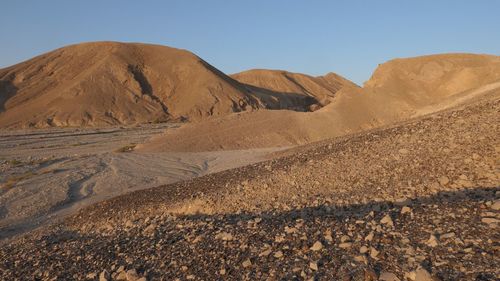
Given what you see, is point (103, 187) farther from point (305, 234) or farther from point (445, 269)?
point (445, 269)

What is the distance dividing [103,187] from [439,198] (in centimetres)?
1620

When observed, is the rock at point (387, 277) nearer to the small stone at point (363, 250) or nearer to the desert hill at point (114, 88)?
the small stone at point (363, 250)

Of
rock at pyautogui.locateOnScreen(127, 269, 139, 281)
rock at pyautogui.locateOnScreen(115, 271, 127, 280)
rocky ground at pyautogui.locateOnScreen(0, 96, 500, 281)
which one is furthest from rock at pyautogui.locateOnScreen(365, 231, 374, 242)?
rock at pyautogui.locateOnScreen(115, 271, 127, 280)

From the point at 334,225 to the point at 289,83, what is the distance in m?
124

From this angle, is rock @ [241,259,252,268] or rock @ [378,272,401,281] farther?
rock @ [241,259,252,268]

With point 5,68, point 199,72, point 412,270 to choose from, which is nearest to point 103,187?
point 412,270

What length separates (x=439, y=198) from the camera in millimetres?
6496

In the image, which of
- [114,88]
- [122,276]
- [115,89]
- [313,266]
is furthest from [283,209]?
[114,88]

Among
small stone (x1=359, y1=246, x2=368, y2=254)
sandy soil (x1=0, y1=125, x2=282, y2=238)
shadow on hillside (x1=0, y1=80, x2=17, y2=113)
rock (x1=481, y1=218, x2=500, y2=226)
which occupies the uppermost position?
shadow on hillside (x1=0, y1=80, x2=17, y2=113)

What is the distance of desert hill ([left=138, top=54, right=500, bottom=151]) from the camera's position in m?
32.3

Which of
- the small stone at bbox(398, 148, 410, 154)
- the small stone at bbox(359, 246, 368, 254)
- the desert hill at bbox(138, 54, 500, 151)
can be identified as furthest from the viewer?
the desert hill at bbox(138, 54, 500, 151)

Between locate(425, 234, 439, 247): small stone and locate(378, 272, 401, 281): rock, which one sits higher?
locate(425, 234, 439, 247): small stone

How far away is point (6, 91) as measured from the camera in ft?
261

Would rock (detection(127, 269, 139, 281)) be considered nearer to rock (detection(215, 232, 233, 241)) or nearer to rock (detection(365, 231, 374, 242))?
rock (detection(215, 232, 233, 241))
